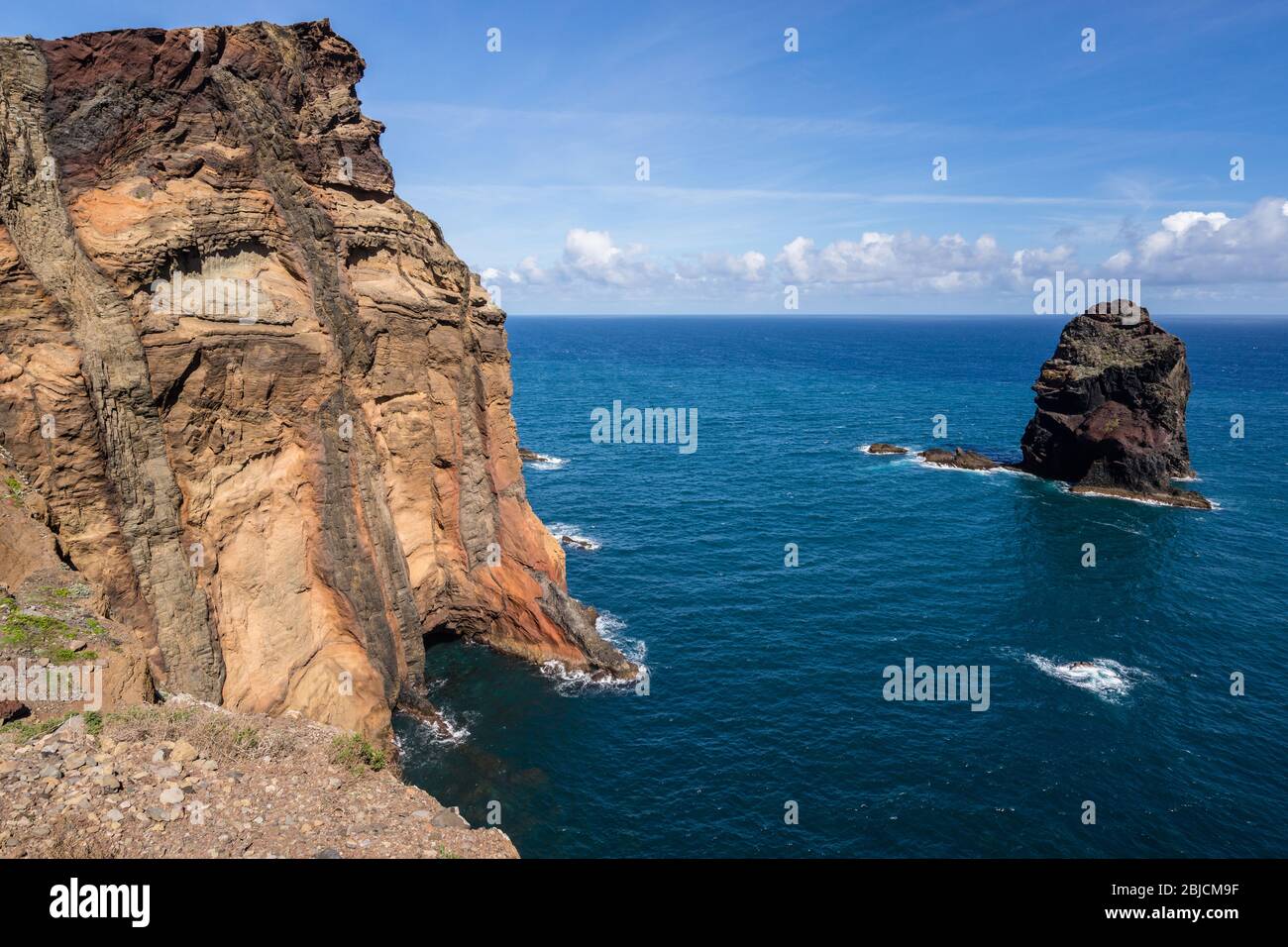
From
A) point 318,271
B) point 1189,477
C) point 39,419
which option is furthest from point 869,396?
point 39,419

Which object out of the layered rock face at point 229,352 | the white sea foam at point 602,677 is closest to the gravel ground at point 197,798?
the layered rock face at point 229,352

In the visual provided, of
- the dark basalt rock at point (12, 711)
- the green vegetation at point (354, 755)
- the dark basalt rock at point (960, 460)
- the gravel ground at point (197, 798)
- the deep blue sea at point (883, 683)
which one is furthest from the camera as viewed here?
the dark basalt rock at point (960, 460)

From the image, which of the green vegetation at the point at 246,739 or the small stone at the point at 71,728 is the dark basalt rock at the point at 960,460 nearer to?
the green vegetation at the point at 246,739

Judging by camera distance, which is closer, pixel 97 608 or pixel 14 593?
pixel 14 593

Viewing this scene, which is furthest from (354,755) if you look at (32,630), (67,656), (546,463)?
(546,463)

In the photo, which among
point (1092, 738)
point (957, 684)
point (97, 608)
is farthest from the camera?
point (957, 684)
